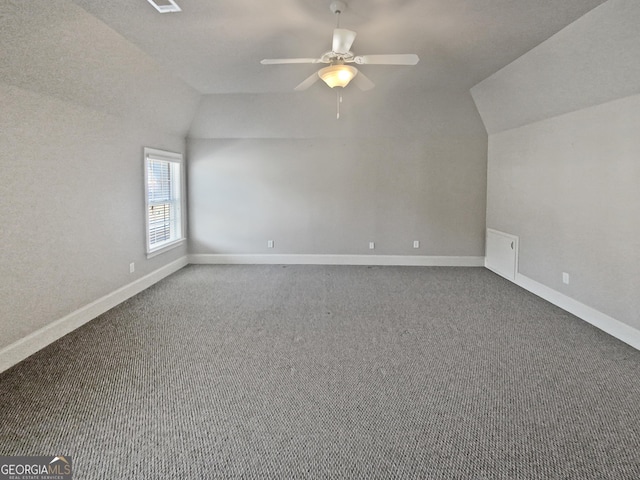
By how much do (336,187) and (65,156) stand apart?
396 centimetres

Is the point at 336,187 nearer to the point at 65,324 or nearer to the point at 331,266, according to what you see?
the point at 331,266

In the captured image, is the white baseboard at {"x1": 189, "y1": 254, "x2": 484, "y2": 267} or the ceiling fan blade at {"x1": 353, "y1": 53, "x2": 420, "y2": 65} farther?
the white baseboard at {"x1": 189, "y1": 254, "x2": 484, "y2": 267}

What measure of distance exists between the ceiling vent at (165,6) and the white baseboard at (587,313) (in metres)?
4.65

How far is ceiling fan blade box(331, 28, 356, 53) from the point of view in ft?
8.68

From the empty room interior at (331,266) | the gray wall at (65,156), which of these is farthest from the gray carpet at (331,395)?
the gray wall at (65,156)

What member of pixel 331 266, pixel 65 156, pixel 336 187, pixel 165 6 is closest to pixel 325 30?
pixel 165 6

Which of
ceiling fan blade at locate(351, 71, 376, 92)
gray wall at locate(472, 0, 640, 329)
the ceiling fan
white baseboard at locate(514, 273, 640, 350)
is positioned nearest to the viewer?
the ceiling fan

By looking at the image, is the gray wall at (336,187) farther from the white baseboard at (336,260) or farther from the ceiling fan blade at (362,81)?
the ceiling fan blade at (362,81)

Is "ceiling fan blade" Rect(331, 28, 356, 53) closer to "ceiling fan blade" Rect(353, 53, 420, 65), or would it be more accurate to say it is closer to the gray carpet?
"ceiling fan blade" Rect(353, 53, 420, 65)

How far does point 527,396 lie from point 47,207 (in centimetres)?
410

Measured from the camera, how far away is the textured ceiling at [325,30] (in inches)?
108

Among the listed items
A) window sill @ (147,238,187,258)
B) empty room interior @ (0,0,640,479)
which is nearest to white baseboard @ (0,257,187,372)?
empty room interior @ (0,0,640,479)

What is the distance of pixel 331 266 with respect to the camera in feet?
20.5

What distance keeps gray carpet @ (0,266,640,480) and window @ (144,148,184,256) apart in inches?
59.5
